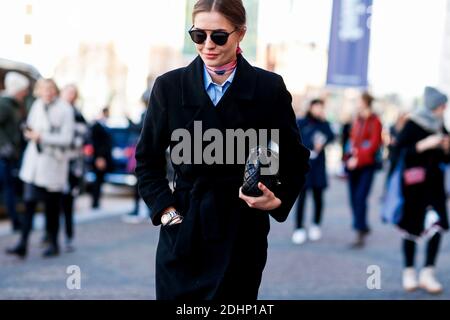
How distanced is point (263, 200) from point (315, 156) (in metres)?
6.59

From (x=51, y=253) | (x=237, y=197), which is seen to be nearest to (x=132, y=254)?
(x=51, y=253)

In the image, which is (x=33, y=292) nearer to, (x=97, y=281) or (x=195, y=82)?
(x=97, y=281)

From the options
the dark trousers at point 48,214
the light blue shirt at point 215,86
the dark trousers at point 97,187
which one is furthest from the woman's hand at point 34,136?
the light blue shirt at point 215,86

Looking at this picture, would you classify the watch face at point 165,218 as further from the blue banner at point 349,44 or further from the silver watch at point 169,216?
the blue banner at point 349,44

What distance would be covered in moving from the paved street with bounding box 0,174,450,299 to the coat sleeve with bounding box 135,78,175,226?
289 centimetres

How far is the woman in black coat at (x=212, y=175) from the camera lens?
8.78 ft

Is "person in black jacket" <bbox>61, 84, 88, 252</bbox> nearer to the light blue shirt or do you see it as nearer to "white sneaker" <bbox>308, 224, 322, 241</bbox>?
"white sneaker" <bbox>308, 224, 322, 241</bbox>

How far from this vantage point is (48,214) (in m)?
7.46

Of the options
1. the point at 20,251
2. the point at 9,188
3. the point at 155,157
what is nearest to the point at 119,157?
the point at 9,188

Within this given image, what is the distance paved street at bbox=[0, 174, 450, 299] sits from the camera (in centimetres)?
583

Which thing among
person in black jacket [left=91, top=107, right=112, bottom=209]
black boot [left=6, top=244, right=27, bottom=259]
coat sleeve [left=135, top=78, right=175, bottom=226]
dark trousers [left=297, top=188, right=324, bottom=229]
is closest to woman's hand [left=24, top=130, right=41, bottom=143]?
black boot [left=6, top=244, right=27, bottom=259]

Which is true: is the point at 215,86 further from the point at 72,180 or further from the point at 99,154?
the point at 99,154
